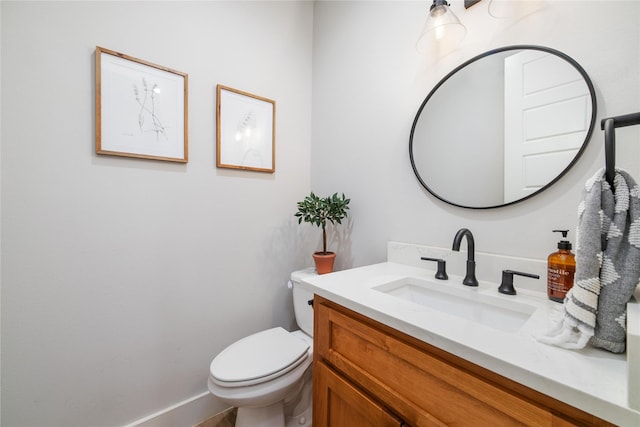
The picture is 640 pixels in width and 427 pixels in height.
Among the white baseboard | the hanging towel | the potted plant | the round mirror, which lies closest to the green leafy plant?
Result: the potted plant

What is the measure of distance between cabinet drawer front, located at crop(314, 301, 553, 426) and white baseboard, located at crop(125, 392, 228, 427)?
0.92 meters

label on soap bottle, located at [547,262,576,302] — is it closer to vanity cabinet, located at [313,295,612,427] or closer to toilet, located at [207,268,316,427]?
vanity cabinet, located at [313,295,612,427]

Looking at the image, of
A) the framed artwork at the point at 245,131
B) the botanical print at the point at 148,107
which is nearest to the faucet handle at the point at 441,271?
the framed artwork at the point at 245,131

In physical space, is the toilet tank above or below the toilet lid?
→ above

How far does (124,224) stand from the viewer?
111 cm

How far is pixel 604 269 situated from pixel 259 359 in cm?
115

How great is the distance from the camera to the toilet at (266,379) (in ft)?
3.24

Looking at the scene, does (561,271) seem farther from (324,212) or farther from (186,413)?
(186,413)

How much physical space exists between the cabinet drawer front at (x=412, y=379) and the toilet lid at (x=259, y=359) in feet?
1.06

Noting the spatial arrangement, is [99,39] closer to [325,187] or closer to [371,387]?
[325,187]

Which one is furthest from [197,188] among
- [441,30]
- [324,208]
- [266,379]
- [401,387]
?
[441,30]

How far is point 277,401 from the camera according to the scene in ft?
3.52

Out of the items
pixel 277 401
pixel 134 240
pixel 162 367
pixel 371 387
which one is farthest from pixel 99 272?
pixel 371 387

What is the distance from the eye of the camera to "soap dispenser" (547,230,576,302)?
0.70m
